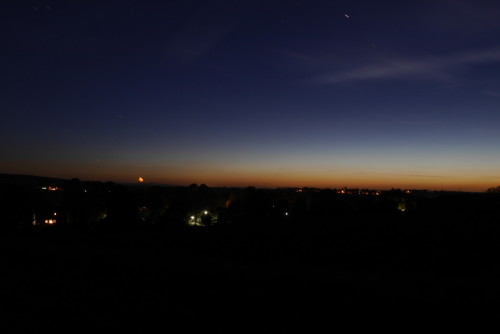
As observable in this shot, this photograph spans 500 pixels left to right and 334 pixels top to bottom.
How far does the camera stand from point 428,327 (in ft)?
13.3

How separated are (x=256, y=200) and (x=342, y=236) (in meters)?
23.8

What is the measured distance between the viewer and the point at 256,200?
1699 inches

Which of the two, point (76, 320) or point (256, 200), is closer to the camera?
point (76, 320)

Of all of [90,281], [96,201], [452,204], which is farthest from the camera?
[96,201]

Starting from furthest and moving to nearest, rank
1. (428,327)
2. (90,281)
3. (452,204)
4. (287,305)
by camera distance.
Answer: (452,204)
(90,281)
(287,305)
(428,327)

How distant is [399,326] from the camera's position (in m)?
4.12

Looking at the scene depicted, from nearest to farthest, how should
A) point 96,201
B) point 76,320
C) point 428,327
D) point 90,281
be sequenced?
point 428,327 → point 76,320 → point 90,281 → point 96,201

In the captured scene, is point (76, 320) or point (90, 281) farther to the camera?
point (90, 281)

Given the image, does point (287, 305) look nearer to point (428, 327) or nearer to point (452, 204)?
point (428, 327)

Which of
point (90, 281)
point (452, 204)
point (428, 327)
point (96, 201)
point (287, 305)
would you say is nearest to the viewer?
point (428, 327)

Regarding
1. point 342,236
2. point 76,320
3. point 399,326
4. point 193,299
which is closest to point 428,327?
point 399,326

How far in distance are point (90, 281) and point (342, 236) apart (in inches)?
622

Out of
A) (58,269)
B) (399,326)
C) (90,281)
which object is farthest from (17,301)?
(399,326)

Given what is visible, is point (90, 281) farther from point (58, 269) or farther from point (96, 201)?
point (96, 201)
